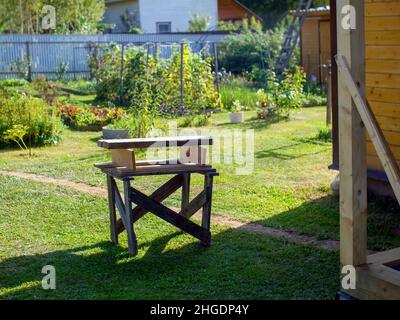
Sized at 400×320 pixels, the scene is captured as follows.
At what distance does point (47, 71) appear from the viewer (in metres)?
28.3

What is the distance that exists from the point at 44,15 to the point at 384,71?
25.9 m

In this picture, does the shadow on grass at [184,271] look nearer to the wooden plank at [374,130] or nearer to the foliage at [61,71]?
the wooden plank at [374,130]

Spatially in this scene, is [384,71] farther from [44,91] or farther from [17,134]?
[44,91]

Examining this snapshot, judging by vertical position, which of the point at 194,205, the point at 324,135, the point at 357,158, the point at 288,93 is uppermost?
the point at 357,158

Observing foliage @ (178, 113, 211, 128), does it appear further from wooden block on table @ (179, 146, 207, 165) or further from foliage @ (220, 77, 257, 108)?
wooden block on table @ (179, 146, 207, 165)

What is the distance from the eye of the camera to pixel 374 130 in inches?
179

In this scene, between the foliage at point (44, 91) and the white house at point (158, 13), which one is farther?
the white house at point (158, 13)

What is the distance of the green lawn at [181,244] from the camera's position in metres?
5.73

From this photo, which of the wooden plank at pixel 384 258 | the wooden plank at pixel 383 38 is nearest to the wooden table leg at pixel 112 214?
the wooden plank at pixel 384 258

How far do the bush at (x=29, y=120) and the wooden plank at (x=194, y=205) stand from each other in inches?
262

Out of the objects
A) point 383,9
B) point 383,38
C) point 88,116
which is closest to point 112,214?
point 383,38

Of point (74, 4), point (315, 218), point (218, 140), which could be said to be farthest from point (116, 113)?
point (74, 4)

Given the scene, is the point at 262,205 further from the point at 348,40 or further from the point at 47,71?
the point at 47,71

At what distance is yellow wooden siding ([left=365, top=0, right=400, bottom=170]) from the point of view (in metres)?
8.05
